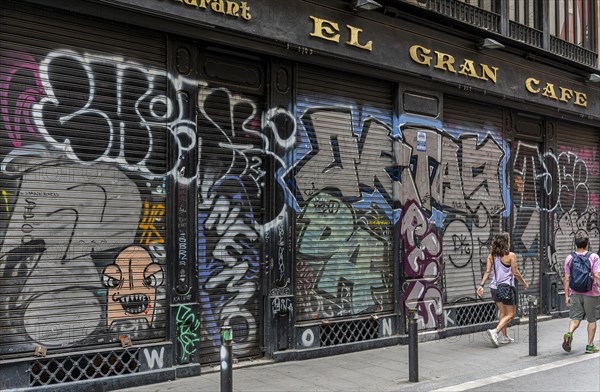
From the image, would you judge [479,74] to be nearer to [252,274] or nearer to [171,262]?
[252,274]

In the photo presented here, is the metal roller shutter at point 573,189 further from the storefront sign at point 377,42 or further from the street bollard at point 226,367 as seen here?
the street bollard at point 226,367

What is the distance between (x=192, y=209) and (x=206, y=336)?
171 cm

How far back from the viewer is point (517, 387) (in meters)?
7.08

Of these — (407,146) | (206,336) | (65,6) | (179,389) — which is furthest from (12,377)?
(407,146)

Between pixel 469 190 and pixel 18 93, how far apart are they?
816 centimetres

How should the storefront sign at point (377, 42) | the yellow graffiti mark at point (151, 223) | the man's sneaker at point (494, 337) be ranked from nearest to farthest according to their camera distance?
the yellow graffiti mark at point (151, 223), the storefront sign at point (377, 42), the man's sneaker at point (494, 337)

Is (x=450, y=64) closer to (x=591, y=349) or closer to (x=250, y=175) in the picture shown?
(x=250, y=175)

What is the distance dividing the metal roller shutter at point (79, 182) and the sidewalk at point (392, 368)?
1180 millimetres

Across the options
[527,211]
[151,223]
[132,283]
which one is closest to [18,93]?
[151,223]

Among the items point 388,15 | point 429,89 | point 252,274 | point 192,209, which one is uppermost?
point 388,15

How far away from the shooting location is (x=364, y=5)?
29.4ft

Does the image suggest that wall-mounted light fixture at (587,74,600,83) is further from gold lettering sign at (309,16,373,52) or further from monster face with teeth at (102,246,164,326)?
monster face with teeth at (102,246,164,326)

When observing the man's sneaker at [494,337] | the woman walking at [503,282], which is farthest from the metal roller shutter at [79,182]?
the woman walking at [503,282]

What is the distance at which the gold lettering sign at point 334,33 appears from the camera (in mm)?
8680
